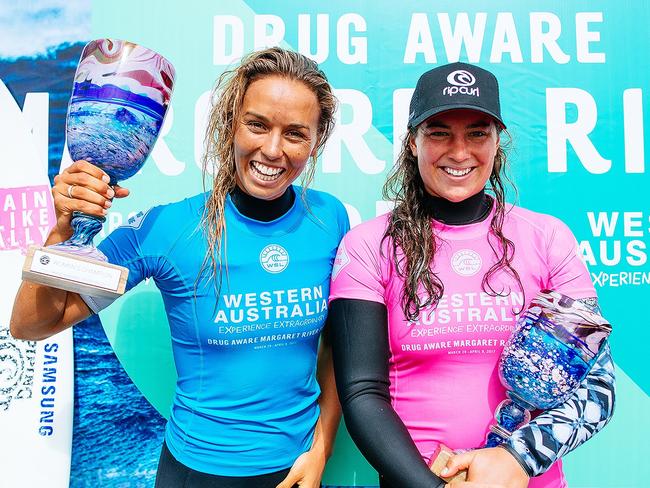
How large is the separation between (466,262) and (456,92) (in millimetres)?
381

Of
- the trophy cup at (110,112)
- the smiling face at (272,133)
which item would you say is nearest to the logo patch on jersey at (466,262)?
the smiling face at (272,133)

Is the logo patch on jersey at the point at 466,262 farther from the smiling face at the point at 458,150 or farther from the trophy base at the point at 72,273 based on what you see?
the trophy base at the point at 72,273

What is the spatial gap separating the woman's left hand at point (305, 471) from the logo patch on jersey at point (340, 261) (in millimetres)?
476

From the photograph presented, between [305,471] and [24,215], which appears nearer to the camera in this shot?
[305,471]

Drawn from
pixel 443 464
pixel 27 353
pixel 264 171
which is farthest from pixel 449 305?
pixel 27 353

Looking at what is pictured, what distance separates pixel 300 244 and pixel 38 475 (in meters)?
1.32

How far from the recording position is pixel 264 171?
118 centimetres

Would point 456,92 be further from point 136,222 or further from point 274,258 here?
point 136,222

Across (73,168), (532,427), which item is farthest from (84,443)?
(532,427)

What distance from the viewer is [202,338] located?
46.4 inches

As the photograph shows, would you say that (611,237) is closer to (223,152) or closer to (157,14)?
(223,152)

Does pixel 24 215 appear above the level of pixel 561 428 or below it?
above

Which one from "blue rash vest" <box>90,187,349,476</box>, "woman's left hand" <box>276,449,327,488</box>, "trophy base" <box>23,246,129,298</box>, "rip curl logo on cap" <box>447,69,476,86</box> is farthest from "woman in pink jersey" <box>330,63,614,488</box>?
"trophy base" <box>23,246,129,298</box>

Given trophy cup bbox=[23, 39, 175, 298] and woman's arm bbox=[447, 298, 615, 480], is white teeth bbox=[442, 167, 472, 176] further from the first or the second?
trophy cup bbox=[23, 39, 175, 298]
